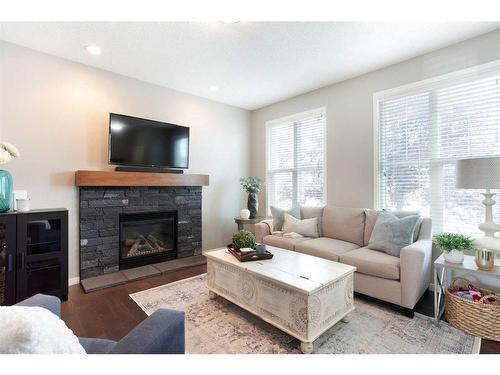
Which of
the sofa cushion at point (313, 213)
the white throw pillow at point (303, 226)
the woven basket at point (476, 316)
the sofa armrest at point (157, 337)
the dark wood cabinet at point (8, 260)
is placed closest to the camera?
the sofa armrest at point (157, 337)

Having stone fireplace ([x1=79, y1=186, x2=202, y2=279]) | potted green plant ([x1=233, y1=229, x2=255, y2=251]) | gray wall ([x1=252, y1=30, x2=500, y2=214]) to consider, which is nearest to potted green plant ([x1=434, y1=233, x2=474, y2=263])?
gray wall ([x1=252, y1=30, x2=500, y2=214])

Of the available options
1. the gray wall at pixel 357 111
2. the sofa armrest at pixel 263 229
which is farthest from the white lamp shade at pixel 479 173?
the sofa armrest at pixel 263 229

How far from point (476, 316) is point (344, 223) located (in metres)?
1.42

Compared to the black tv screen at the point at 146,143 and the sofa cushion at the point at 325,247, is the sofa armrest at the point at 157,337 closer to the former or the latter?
the sofa cushion at the point at 325,247

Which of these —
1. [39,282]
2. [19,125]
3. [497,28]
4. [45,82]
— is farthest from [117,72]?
[497,28]

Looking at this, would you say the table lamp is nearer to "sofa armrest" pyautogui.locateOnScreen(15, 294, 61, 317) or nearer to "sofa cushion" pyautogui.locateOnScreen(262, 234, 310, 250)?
"sofa cushion" pyautogui.locateOnScreen(262, 234, 310, 250)

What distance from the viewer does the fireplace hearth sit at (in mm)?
3195

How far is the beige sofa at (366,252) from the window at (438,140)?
0.29m

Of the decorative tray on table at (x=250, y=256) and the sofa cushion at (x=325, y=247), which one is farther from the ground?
the decorative tray on table at (x=250, y=256)

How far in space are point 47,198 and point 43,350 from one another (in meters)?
2.61

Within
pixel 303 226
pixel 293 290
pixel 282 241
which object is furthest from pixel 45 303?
pixel 303 226

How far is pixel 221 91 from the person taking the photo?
3.71 m

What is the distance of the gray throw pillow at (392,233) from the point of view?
233cm

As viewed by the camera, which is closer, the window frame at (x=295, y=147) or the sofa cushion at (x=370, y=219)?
the sofa cushion at (x=370, y=219)
